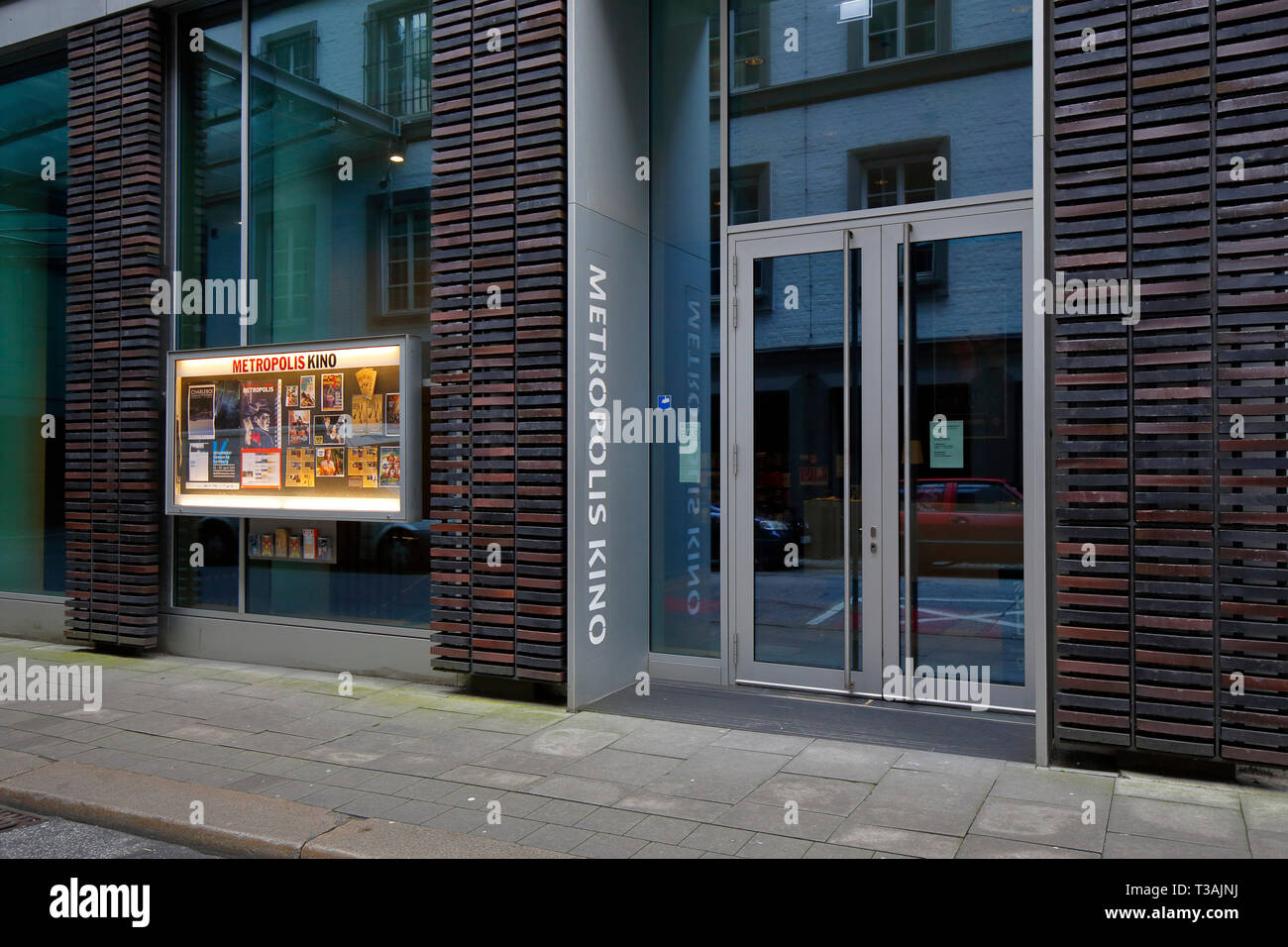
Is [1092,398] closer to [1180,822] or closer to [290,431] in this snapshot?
[1180,822]

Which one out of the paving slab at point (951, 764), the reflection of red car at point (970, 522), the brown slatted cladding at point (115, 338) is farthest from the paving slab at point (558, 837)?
the brown slatted cladding at point (115, 338)

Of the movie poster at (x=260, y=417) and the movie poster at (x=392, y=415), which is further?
the movie poster at (x=260, y=417)

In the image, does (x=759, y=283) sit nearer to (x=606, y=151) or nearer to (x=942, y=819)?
(x=606, y=151)

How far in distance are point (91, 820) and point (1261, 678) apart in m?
6.01

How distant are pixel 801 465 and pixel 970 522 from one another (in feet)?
4.09

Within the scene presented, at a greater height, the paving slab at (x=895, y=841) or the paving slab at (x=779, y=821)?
the paving slab at (x=895, y=841)

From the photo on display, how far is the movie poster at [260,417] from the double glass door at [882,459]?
3.93 metres

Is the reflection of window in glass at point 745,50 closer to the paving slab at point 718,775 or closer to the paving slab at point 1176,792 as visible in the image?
the paving slab at point 718,775

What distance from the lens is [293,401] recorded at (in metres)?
8.45

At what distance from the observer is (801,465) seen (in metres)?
7.29

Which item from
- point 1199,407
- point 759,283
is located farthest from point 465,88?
point 1199,407

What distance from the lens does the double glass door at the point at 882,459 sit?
671 centimetres

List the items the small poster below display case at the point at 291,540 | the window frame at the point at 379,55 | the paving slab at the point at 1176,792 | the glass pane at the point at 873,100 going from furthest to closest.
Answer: the small poster below display case at the point at 291,540
the window frame at the point at 379,55
the glass pane at the point at 873,100
the paving slab at the point at 1176,792

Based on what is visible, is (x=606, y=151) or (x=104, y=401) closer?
(x=606, y=151)
